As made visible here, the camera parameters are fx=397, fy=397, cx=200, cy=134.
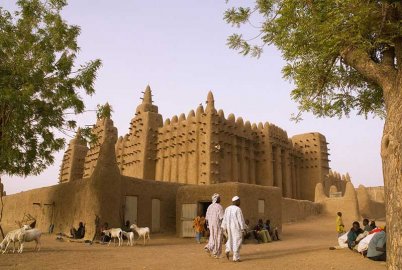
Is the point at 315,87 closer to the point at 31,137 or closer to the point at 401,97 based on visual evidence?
the point at 401,97

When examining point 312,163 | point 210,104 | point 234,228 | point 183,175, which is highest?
point 210,104

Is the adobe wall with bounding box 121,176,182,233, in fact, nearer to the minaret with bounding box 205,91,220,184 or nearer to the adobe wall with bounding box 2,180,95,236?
the adobe wall with bounding box 2,180,95,236

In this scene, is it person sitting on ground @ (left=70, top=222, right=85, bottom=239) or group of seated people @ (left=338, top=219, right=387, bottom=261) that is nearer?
group of seated people @ (left=338, top=219, right=387, bottom=261)

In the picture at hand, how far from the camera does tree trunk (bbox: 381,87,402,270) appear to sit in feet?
27.0

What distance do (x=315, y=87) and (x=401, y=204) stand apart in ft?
16.6

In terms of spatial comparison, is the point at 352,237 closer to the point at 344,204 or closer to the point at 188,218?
the point at 188,218

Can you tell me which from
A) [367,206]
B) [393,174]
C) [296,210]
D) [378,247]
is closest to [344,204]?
[367,206]

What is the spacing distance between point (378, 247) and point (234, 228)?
149 inches

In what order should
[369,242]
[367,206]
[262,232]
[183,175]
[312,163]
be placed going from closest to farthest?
[369,242], [262,232], [183,175], [367,206], [312,163]

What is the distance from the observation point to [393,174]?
8.53 meters

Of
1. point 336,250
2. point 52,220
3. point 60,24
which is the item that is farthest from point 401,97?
point 52,220

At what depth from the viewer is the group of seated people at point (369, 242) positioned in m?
10.4

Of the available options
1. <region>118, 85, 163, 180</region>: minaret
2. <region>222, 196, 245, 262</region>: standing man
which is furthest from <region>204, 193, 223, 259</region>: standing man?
<region>118, 85, 163, 180</region>: minaret

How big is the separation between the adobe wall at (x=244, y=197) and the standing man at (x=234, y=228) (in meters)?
8.67
